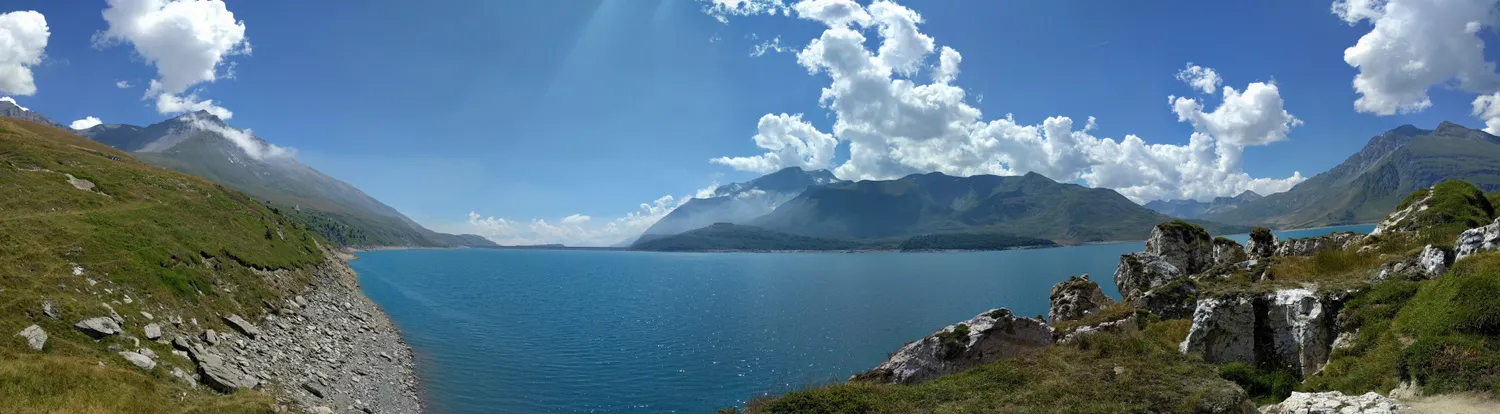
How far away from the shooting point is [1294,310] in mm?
20844

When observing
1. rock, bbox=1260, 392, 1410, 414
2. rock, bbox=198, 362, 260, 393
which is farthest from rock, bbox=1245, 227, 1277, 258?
rock, bbox=198, 362, 260, 393

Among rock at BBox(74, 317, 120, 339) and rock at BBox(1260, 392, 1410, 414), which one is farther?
rock at BBox(74, 317, 120, 339)

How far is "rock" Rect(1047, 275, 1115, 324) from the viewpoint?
40.7 meters

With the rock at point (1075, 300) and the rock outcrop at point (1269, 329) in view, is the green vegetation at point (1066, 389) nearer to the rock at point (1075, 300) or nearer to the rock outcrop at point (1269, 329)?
the rock outcrop at point (1269, 329)

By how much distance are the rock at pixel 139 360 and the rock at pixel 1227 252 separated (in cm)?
6139

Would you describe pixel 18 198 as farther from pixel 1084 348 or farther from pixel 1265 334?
pixel 1265 334

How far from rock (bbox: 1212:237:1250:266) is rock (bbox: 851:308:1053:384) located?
24.1 metres

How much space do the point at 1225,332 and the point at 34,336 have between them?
1808 inches

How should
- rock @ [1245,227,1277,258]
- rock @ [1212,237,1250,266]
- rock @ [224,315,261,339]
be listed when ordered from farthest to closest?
rock @ [1212,237,1250,266]
rock @ [1245,227,1277,258]
rock @ [224,315,261,339]

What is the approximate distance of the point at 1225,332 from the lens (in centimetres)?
2209

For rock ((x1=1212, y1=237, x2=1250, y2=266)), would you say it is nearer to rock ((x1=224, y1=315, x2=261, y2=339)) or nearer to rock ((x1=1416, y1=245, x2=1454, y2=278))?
rock ((x1=1416, y1=245, x2=1454, y2=278))

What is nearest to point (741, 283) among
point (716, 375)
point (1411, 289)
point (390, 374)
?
point (716, 375)

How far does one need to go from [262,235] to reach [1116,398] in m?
72.7

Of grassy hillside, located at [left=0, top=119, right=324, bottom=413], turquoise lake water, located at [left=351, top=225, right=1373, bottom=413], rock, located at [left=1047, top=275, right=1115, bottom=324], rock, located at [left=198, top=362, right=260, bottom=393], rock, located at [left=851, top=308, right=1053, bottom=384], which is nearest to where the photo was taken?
grassy hillside, located at [left=0, top=119, right=324, bottom=413]
